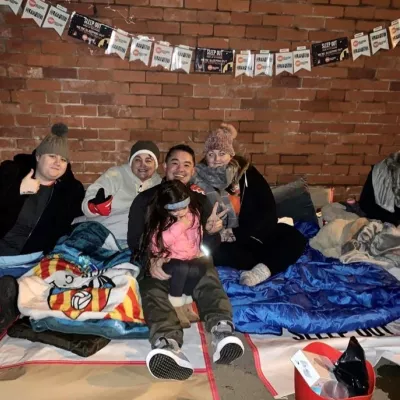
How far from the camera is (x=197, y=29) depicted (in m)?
2.76

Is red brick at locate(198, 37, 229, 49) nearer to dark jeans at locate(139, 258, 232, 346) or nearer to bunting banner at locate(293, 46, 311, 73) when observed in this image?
bunting banner at locate(293, 46, 311, 73)

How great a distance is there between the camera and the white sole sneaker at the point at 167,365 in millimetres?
1571

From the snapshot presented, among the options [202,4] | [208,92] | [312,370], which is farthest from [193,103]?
[312,370]

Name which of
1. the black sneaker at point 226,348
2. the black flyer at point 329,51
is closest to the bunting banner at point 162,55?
the black flyer at point 329,51

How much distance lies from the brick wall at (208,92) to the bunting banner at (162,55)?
52 mm

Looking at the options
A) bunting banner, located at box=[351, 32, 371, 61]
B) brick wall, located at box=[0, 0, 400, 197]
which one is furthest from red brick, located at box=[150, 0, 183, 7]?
bunting banner, located at box=[351, 32, 371, 61]

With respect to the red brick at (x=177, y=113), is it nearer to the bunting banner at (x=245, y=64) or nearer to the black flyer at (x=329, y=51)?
the bunting banner at (x=245, y=64)

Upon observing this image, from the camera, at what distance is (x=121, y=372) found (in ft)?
5.35

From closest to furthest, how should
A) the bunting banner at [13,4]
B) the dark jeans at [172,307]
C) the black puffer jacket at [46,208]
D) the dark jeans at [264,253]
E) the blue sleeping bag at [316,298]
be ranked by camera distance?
the dark jeans at [172,307] < the blue sleeping bag at [316,298] < the black puffer jacket at [46,208] < the dark jeans at [264,253] < the bunting banner at [13,4]

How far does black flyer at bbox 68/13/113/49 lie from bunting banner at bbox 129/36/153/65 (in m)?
0.16

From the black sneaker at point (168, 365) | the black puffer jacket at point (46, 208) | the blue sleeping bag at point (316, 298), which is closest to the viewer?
the black sneaker at point (168, 365)

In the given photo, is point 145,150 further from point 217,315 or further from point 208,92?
point 217,315

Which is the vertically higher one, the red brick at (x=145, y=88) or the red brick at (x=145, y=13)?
the red brick at (x=145, y=13)

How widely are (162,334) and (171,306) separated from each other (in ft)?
0.67
